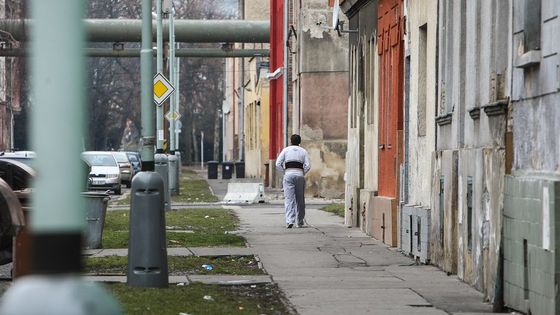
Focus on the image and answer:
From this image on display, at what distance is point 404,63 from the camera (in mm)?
19938

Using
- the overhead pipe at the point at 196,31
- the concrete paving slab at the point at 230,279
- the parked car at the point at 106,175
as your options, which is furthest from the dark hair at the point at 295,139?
the overhead pipe at the point at 196,31

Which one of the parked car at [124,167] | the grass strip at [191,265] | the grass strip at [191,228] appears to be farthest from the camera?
the parked car at [124,167]

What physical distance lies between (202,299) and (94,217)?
7.78 m

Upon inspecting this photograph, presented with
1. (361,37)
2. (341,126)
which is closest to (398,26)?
(361,37)

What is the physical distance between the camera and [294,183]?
25500 millimetres

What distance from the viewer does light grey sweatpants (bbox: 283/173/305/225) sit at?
25.4 meters

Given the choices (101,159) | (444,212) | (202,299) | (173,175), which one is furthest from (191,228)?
(101,159)

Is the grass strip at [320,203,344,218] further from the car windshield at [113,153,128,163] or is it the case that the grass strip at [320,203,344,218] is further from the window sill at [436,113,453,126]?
the car windshield at [113,153,128,163]

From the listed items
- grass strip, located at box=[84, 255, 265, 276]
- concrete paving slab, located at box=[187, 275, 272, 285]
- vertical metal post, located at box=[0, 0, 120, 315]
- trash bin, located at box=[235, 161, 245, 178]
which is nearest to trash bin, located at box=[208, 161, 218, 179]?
trash bin, located at box=[235, 161, 245, 178]

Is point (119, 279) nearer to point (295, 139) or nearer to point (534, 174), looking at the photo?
point (534, 174)

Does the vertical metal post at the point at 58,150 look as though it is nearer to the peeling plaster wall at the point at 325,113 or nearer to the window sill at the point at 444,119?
the window sill at the point at 444,119

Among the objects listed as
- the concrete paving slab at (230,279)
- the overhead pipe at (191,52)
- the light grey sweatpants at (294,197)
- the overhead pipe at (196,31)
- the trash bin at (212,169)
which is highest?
the overhead pipe at (196,31)

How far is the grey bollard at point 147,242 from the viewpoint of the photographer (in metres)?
13.0

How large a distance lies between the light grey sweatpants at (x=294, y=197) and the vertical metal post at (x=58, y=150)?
2235cm
